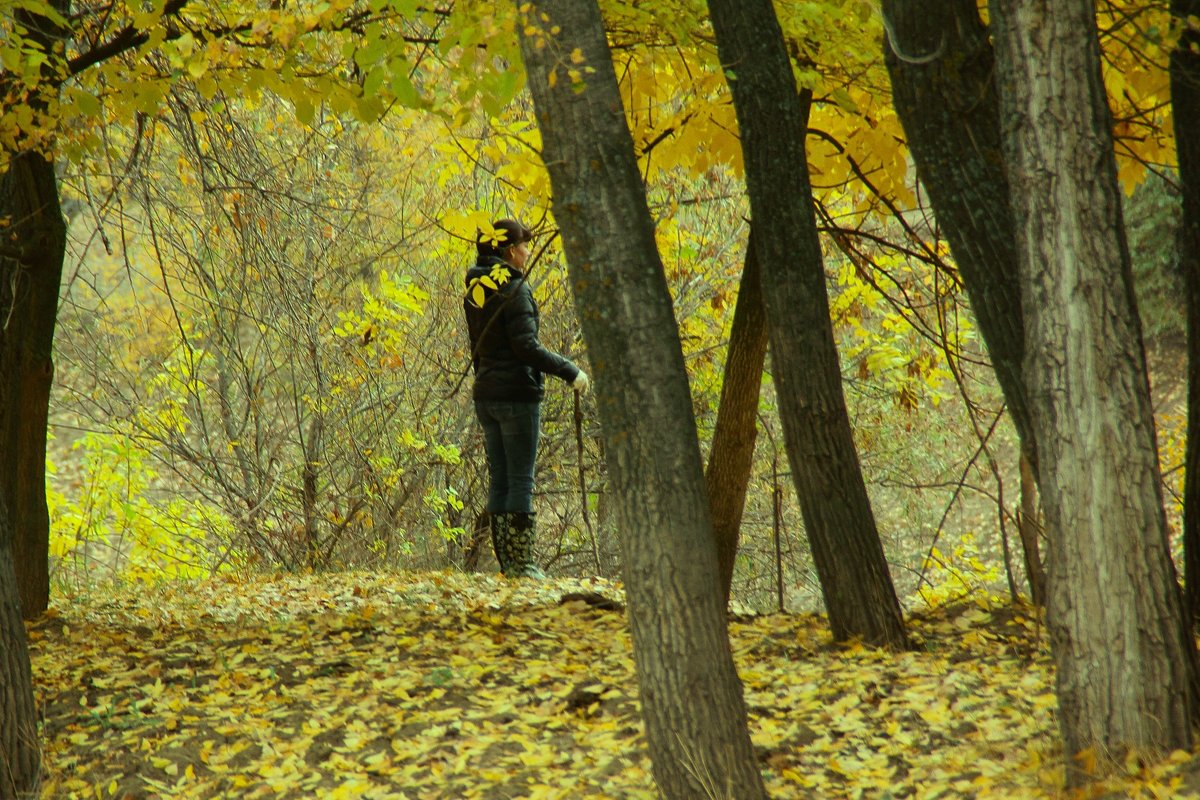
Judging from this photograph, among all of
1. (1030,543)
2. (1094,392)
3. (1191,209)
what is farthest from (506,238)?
(1094,392)

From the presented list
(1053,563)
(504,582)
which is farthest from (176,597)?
(1053,563)

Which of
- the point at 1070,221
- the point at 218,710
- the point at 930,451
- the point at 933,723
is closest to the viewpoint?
the point at 1070,221

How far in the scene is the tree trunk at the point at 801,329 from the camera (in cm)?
427

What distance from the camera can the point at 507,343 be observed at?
644 centimetres

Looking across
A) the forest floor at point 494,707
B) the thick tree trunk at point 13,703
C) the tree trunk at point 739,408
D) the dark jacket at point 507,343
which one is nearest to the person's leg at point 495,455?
the dark jacket at point 507,343

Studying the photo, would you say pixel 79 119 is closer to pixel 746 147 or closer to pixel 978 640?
pixel 746 147

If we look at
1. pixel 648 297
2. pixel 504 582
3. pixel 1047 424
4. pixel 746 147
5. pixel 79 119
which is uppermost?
pixel 79 119

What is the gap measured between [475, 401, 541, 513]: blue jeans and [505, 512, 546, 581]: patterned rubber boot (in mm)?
86

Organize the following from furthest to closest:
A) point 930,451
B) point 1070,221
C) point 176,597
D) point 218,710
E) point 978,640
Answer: point 930,451
point 176,597
point 978,640
point 218,710
point 1070,221

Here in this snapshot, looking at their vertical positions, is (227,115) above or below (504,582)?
above

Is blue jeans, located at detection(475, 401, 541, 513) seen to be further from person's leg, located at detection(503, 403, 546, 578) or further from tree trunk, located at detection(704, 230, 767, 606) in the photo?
tree trunk, located at detection(704, 230, 767, 606)

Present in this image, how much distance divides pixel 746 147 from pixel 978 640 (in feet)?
7.78

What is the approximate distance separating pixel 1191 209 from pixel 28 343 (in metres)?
5.10

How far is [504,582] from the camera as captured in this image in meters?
6.59
